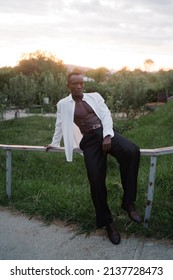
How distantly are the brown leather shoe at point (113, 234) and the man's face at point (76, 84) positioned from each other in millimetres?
1535

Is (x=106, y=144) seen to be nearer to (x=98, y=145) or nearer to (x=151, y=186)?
(x=98, y=145)

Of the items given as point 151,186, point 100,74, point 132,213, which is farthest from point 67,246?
point 100,74

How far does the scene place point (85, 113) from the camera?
411cm

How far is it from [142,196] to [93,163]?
4.71ft

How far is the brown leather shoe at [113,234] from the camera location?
12.0 ft

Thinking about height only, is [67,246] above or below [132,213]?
below

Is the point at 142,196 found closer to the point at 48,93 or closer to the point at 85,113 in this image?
the point at 85,113

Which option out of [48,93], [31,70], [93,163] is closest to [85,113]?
[93,163]

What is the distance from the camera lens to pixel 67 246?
12.0ft

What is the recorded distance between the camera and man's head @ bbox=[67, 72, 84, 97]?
161 inches

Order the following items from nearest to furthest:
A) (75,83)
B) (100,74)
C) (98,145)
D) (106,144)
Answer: (106,144) → (98,145) → (75,83) → (100,74)

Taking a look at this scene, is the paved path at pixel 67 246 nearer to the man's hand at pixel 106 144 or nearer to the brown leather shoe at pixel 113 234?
the brown leather shoe at pixel 113 234

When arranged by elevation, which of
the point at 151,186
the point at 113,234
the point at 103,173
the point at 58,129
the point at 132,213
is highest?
the point at 58,129

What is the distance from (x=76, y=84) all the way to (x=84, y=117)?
0.39 metres
